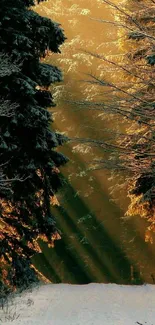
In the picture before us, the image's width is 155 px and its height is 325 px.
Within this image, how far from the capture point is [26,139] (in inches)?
497

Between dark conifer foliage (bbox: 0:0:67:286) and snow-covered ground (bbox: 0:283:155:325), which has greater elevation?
dark conifer foliage (bbox: 0:0:67:286)

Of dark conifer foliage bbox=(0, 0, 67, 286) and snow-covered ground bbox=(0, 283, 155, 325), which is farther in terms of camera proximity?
dark conifer foliage bbox=(0, 0, 67, 286)

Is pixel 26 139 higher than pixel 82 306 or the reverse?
higher

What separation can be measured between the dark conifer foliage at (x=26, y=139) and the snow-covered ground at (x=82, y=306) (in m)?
1.54

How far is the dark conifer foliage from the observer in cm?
1189

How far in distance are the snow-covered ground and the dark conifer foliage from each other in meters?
1.54

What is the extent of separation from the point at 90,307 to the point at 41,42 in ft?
24.4

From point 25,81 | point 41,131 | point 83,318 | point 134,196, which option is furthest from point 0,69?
point 134,196

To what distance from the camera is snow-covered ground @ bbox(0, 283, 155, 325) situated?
28.2ft

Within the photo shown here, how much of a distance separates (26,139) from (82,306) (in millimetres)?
4769

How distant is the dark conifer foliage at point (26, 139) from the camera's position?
468 inches

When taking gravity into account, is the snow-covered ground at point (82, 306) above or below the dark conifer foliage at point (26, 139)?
below

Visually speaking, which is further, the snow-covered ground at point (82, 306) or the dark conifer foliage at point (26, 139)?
the dark conifer foliage at point (26, 139)

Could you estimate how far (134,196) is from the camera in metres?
17.2
